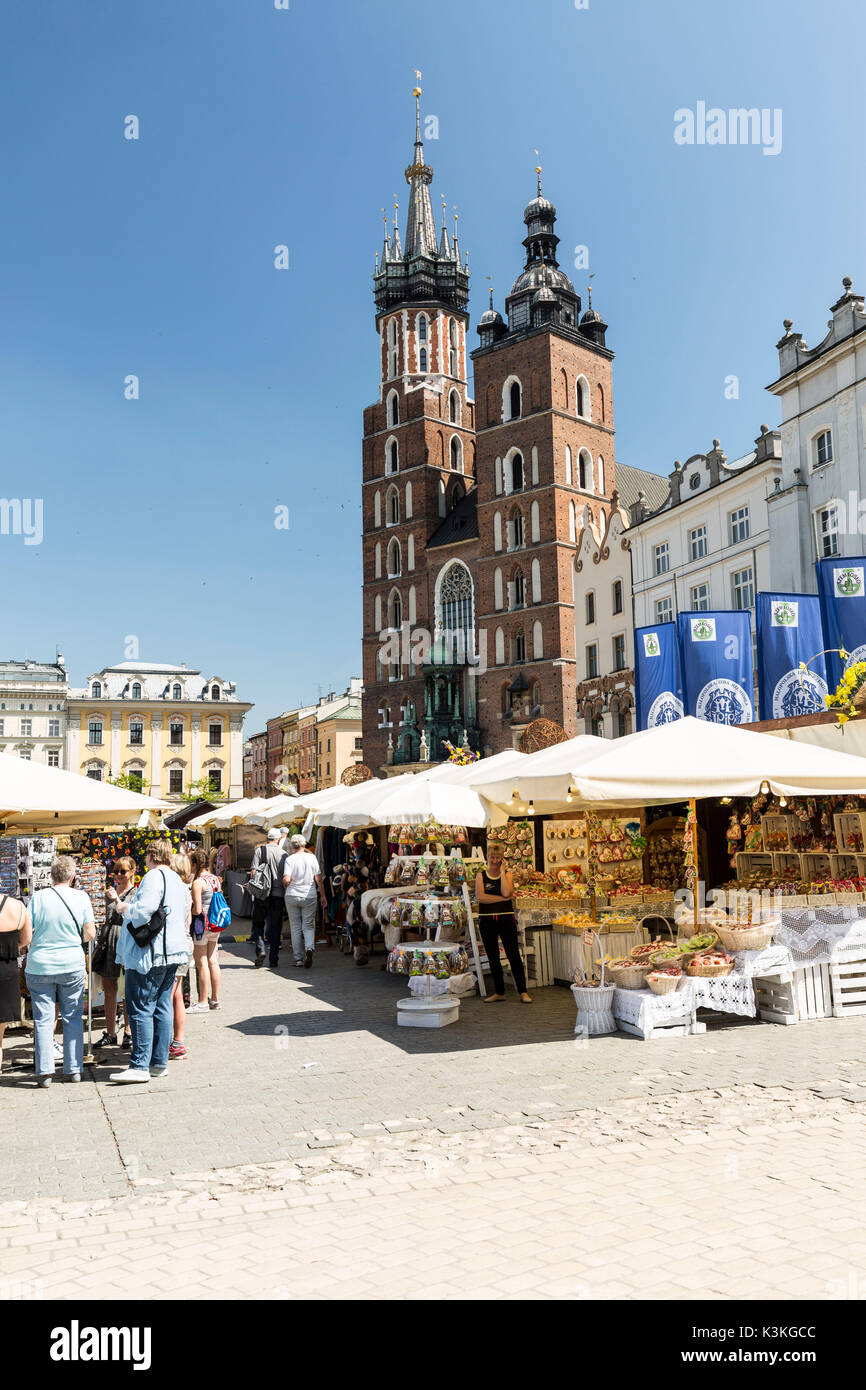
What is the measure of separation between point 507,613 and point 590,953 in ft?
142

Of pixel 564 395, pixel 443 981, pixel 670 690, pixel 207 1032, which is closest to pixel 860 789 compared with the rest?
pixel 443 981

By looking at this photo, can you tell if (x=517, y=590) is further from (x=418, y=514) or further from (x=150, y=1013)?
(x=150, y=1013)

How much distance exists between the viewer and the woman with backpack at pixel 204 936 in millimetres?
10406

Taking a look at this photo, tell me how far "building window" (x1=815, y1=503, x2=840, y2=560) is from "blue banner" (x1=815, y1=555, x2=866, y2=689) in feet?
23.3

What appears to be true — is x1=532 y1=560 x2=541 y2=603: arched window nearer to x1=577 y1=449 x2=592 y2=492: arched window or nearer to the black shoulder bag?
x1=577 y1=449 x2=592 y2=492: arched window

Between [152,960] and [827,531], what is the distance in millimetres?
21415

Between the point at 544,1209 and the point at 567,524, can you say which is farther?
the point at 567,524

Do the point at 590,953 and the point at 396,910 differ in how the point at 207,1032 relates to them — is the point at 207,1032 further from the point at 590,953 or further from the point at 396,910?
the point at 590,953

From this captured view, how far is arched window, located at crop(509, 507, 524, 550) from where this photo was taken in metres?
53.6

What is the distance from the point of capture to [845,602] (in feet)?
57.8

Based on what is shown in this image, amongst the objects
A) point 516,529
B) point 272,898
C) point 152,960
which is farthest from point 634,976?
point 516,529

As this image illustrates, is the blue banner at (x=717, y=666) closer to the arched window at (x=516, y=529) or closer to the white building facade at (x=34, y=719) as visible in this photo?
the arched window at (x=516, y=529)
